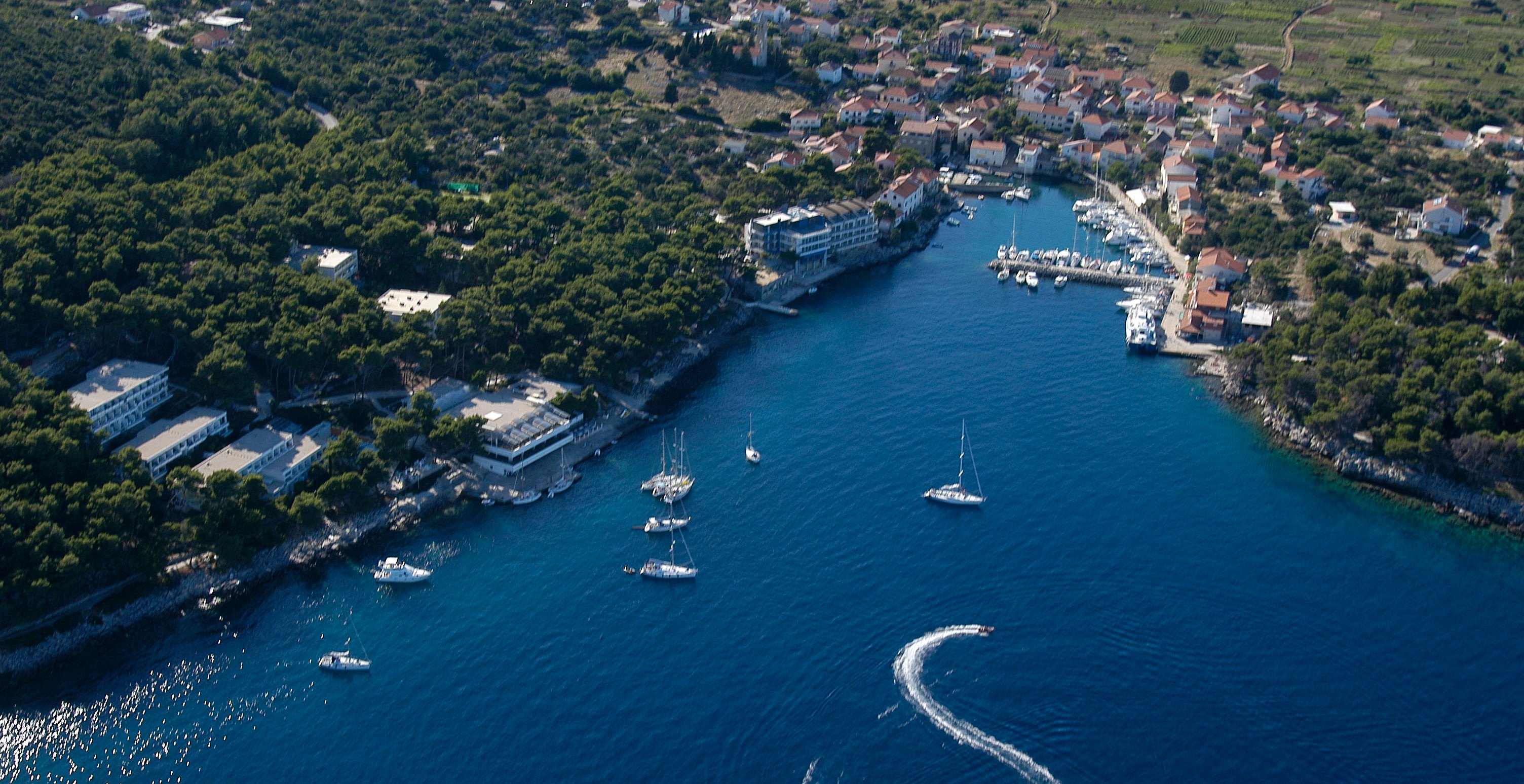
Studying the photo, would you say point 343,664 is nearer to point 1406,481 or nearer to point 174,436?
point 174,436

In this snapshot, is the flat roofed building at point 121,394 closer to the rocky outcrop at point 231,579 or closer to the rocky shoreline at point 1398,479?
the rocky outcrop at point 231,579

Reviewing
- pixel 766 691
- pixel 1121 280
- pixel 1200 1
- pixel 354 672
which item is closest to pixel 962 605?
pixel 766 691

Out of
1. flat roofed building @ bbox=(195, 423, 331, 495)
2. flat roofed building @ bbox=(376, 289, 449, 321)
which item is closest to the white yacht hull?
flat roofed building @ bbox=(195, 423, 331, 495)

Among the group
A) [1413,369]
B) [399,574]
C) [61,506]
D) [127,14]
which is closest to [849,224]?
[1413,369]

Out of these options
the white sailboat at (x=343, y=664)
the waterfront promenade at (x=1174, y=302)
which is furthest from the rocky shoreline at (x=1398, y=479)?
the white sailboat at (x=343, y=664)

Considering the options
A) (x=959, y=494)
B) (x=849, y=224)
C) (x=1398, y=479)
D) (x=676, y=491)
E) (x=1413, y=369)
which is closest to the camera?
(x=959, y=494)

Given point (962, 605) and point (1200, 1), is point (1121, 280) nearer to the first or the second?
point (962, 605)

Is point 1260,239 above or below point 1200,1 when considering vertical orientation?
below

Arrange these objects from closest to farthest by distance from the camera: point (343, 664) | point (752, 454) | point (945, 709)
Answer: point (945, 709) → point (343, 664) → point (752, 454)
